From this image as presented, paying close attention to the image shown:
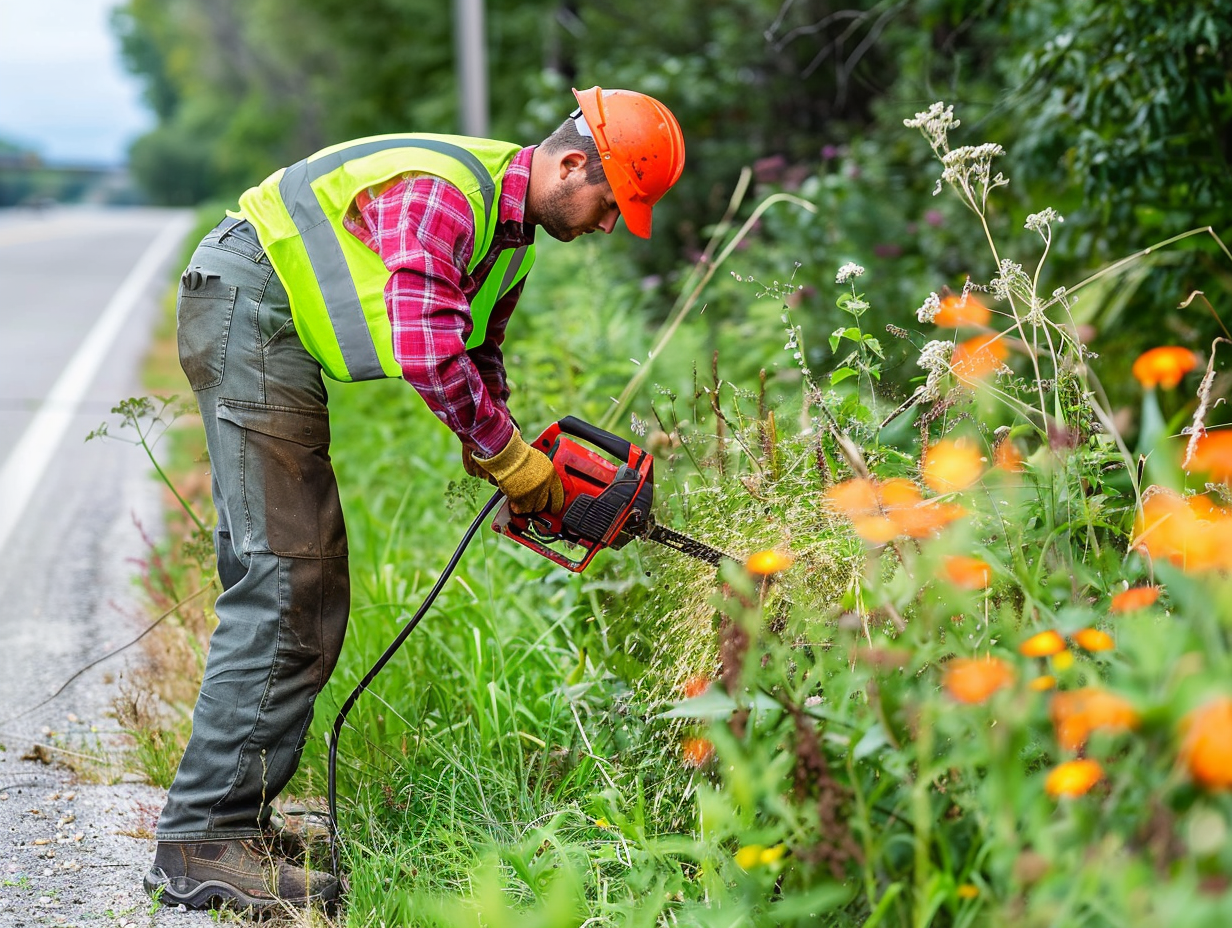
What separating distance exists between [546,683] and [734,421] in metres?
0.91

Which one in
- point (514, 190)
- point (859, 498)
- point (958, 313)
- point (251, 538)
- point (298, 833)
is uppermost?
point (514, 190)

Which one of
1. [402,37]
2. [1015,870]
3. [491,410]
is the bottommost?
[1015,870]

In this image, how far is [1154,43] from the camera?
4.09m

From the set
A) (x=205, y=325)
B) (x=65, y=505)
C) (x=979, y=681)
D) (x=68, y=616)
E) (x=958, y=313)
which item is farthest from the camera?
(x=65, y=505)

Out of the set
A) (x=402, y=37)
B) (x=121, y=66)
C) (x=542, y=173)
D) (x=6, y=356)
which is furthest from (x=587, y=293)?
(x=121, y=66)

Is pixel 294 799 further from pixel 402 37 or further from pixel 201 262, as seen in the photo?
pixel 402 37

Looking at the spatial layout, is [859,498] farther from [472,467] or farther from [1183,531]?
[472,467]

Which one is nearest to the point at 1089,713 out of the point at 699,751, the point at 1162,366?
the point at 1162,366

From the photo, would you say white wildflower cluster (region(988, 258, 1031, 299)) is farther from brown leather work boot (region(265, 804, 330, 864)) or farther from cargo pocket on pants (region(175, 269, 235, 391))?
brown leather work boot (region(265, 804, 330, 864))

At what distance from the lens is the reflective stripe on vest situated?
8.46ft

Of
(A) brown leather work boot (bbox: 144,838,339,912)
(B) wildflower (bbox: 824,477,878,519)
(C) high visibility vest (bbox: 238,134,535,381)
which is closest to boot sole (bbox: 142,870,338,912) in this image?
(A) brown leather work boot (bbox: 144,838,339,912)

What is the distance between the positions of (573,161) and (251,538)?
1133 millimetres

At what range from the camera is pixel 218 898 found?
2.63 metres

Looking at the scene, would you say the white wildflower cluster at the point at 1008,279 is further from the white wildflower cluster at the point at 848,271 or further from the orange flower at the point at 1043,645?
the orange flower at the point at 1043,645
